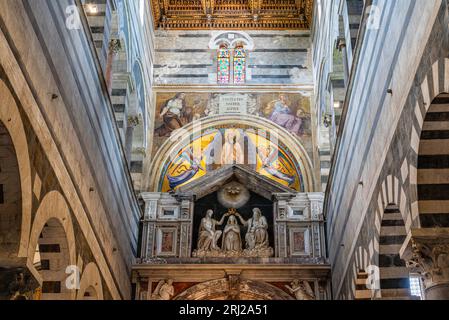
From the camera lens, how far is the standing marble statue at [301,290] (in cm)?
1378

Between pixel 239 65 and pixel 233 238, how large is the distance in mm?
4936

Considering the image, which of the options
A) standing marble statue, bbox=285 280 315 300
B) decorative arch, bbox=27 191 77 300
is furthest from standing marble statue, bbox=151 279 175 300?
decorative arch, bbox=27 191 77 300

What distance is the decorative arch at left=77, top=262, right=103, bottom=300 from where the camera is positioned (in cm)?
974

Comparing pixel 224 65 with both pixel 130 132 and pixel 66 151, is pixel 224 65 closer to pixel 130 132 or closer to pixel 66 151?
pixel 130 132

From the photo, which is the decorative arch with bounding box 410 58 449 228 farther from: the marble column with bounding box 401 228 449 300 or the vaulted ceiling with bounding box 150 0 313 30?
the vaulted ceiling with bounding box 150 0 313 30

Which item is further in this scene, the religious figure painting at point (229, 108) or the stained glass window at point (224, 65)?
the stained glass window at point (224, 65)

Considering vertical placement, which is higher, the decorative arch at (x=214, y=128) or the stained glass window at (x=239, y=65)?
the stained glass window at (x=239, y=65)

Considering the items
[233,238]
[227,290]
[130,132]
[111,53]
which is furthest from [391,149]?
[130,132]

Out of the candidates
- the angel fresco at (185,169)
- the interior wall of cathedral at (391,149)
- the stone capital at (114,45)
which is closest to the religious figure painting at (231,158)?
the angel fresco at (185,169)

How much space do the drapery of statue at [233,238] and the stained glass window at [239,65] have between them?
3.81m

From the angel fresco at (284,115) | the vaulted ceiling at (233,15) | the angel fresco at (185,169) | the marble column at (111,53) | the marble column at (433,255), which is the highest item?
the vaulted ceiling at (233,15)

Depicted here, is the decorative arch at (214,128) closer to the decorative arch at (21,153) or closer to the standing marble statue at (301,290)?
the standing marble statue at (301,290)

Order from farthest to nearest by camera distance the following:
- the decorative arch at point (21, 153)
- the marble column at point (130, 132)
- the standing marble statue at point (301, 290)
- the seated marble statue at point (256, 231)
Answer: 1. the seated marble statue at point (256, 231)
2. the marble column at point (130, 132)
3. the standing marble statue at point (301, 290)
4. the decorative arch at point (21, 153)

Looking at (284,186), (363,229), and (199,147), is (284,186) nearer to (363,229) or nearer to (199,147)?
(199,147)
